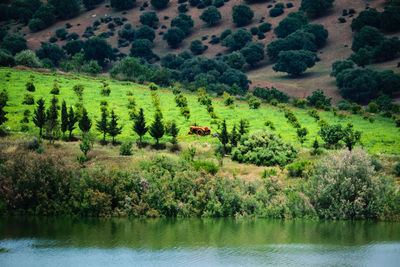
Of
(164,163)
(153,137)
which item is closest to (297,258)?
(164,163)

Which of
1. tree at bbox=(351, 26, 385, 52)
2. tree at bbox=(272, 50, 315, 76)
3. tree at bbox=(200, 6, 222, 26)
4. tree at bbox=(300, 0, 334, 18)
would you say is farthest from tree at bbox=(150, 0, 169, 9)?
tree at bbox=(351, 26, 385, 52)

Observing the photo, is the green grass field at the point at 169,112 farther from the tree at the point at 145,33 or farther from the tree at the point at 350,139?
the tree at the point at 145,33

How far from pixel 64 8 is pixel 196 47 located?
5909cm

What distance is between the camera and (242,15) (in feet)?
584

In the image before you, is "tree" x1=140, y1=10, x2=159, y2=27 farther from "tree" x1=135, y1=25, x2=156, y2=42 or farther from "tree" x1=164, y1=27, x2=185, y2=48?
"tree" x1=164, y1=27, x2=185, y2=48

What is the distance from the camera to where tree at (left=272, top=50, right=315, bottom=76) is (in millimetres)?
142625

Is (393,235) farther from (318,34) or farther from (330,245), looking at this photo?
(318,34)

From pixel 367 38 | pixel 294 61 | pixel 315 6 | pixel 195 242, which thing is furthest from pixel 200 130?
pixel 315 6

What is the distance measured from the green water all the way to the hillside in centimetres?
9343

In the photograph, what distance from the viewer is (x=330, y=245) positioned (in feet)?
109

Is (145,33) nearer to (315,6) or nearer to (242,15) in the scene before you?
(242,15)

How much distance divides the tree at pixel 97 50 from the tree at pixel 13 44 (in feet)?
62.9

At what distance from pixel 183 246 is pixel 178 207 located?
9.87 meters

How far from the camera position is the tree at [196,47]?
16888cm
